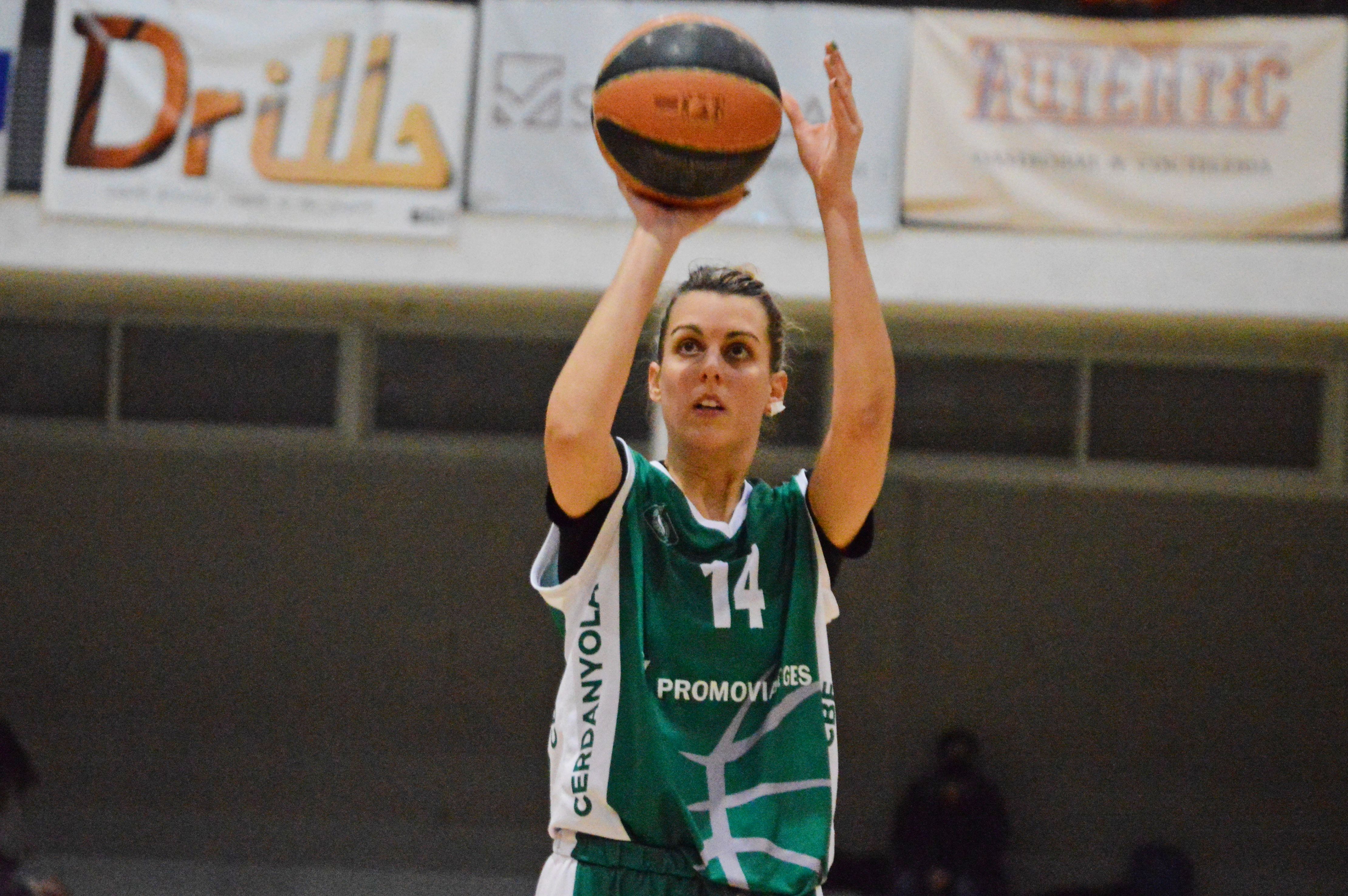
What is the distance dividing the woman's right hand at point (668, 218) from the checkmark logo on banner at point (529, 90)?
4.47 m

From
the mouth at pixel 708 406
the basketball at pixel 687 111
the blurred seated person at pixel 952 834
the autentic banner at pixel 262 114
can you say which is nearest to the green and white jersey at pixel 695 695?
the mouth at pixel 708 406

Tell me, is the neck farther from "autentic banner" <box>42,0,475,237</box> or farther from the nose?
"autentic banner" <box>42,0,475,237</box>

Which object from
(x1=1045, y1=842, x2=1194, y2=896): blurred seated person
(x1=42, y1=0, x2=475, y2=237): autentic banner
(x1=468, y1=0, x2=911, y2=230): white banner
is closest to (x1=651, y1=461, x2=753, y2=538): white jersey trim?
(x1=468, y1=0, x2=911, y2=230): white banner

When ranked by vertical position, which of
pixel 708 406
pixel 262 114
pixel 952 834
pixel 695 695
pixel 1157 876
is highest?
pixel 262 114

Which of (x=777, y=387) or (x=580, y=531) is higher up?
(x=777, y=387)

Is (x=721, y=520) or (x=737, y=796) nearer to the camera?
(x=737, y=796)

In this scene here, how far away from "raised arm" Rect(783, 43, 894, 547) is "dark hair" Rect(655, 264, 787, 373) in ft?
0.59

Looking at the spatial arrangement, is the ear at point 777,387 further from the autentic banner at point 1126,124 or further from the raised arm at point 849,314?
the autentic banner at point 1126,124

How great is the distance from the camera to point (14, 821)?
655 cm

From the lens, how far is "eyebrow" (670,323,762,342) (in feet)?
6.73

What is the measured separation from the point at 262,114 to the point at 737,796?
17.3 feet

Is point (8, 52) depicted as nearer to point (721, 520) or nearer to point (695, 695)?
point (721, 520)

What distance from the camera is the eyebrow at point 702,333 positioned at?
205 cm

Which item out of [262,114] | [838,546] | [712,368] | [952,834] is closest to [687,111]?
[712,368]
